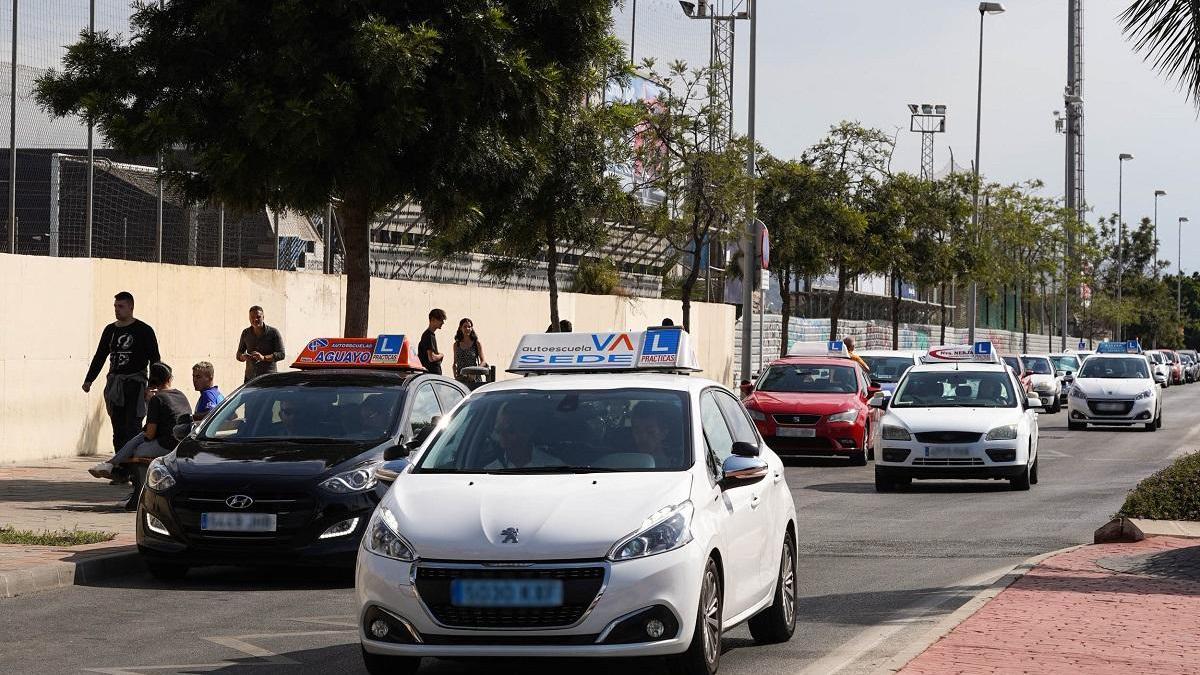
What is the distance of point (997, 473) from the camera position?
20.2 metres

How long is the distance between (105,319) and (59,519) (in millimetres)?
7280

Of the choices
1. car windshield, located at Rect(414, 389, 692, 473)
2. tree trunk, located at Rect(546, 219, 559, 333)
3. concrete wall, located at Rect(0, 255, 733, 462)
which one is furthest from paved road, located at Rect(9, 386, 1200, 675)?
tree trunk, located at Rect(546, 219, 559, 333)

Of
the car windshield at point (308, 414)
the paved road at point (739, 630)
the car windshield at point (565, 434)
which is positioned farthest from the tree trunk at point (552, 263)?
the car windshield at point (565, 434)

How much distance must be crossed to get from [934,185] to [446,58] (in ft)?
124

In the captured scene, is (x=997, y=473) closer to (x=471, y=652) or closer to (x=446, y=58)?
(x=446, y=58)

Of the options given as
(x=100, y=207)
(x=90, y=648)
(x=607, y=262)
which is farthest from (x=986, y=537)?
(x=607, y=262)

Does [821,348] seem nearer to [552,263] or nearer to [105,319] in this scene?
[552,263]

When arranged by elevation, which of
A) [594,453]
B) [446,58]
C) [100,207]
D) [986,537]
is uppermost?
[446,58]

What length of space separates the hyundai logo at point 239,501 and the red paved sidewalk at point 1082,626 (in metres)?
4.79

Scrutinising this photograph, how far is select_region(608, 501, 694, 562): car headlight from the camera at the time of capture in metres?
7.52

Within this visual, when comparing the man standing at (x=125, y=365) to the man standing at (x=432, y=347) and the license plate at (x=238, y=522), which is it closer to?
the license plate at (x=238, y=522)

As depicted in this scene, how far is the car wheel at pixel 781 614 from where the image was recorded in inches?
364

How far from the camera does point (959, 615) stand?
9805 millimetres

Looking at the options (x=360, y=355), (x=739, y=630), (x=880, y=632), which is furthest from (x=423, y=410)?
(x=880, y=632)
